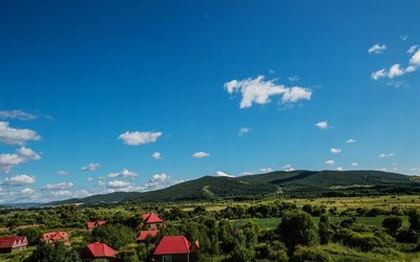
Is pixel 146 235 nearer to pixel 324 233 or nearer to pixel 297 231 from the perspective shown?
pixel 297 231

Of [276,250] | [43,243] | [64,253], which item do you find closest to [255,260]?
[276,250]

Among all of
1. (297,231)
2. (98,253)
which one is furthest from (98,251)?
(297,231)

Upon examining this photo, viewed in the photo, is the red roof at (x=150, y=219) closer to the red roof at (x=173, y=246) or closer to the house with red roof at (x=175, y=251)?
the red roof at (x=173, y=246)

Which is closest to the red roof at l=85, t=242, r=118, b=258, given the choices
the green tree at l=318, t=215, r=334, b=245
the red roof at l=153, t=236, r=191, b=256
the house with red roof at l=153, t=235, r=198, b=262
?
the house with red roof at l=153, t=235, r=198, b=262

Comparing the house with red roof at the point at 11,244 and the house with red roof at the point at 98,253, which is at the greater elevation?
the house with red roof at the point at 11,244

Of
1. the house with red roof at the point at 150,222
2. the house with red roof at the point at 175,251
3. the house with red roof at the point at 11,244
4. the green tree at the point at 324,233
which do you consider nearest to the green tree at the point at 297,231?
the green tree at the point at 324,233

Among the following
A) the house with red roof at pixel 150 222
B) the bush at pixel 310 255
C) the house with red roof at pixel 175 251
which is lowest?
the bush at pixel 310 255
